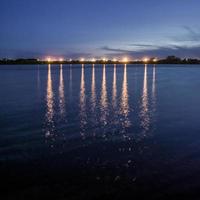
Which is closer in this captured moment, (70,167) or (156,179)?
(156,179)

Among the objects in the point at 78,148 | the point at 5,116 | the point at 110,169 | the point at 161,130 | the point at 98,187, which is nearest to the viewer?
the point at 98,187

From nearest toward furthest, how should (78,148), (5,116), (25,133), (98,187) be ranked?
(98,187) → (78,148) → (25,133) → (5,116)

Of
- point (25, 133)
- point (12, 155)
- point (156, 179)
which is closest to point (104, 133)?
point (25, 133)

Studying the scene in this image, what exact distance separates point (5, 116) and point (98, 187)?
19.1 meters

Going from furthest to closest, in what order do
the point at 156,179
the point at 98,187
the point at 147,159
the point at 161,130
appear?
the point at 161,130, the point at 147,159, the point at 156,179, the point at 98,187

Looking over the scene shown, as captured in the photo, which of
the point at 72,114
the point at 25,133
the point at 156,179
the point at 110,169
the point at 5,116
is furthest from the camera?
the point at 72,114

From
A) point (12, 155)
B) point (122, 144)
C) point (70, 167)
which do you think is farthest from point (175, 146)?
point (12, 155)

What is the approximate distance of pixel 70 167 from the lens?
16.0m

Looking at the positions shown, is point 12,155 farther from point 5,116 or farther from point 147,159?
point 5,116

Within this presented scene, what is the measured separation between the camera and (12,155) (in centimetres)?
1766

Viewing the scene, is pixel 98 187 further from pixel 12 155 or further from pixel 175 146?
pixel 175 146

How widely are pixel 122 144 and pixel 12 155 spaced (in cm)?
676

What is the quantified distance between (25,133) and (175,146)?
1049 centimetres

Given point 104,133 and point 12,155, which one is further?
point 104,133
